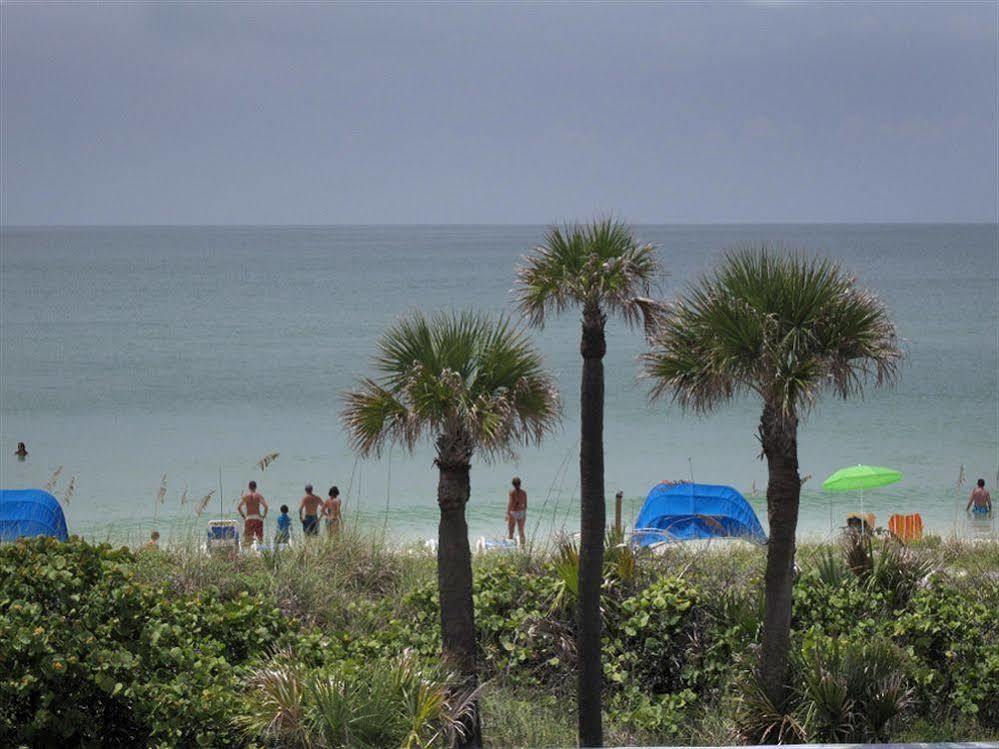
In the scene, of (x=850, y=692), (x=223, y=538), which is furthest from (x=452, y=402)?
(x=223, y=538)

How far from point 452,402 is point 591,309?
4.67 ft

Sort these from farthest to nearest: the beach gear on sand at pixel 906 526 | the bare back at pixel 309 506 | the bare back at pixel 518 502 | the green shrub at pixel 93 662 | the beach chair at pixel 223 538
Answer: the bare back at pixel 518 502, the bare back at pixel 309 506, the beach gear on sand at pixel 906 526, the beach chair at pixel 223 538, the green shrub at pixel 93 662

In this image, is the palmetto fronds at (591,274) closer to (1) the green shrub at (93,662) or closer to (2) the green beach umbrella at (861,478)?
(1) the green shrub at (93,662)

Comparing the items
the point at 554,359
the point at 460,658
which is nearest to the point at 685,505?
the point at 460,658

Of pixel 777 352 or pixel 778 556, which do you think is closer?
pixel 777 352

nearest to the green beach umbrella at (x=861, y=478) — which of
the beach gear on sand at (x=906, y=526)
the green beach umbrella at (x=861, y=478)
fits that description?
the green beach umbrella at (x=861, y=478)

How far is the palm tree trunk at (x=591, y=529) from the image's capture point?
10.1 m

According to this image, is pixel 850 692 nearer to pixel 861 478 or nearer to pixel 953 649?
pixel 953 649

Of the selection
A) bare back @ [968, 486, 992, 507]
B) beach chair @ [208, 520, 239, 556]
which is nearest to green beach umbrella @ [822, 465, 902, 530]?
bare back @ [968, 486, 992, 507]

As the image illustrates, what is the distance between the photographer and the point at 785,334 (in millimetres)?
9891

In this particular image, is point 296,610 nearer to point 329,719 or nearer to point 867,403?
point 329,719

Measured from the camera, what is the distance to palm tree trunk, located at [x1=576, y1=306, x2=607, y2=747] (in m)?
10.1

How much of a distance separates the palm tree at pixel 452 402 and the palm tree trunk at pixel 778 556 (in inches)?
78.0

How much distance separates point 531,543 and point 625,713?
3.13m
